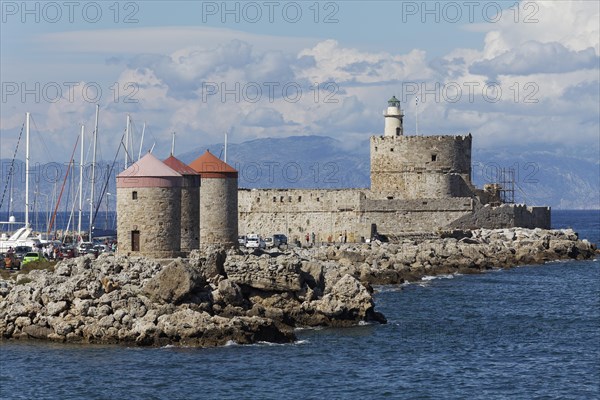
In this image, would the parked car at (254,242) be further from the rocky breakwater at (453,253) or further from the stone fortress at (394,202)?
the rocky breakwater at (453,253)

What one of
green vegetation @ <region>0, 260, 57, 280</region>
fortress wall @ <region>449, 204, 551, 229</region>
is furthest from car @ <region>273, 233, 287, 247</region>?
green vegetation @ <region>0, 260, 57, 280</region>

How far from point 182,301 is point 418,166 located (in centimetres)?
3276

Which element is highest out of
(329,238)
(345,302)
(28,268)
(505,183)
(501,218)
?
(505,183)

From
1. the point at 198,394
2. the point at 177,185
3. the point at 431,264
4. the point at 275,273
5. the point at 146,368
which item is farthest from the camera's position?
the point at 431,264

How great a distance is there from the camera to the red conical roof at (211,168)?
139 ft

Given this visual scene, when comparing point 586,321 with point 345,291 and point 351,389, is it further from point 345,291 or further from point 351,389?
point 351,389

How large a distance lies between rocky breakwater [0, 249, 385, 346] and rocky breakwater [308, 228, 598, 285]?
20.1ft

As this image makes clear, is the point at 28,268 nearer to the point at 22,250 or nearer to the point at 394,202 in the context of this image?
the point at 22,250

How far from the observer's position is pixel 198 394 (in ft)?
81.4

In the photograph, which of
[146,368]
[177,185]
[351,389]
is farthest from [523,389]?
[177,185]

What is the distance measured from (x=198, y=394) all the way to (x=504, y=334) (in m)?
11.1

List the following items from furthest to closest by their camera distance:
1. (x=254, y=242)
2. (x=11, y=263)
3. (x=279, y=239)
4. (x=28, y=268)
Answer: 1. (x=279, y=239)
2. (x=254, y=242)
3. (x=11, y=263)
4. (x=28, y=268)

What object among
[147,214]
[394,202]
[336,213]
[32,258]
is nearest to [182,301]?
[147,214]

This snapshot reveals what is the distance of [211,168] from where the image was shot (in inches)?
1676
